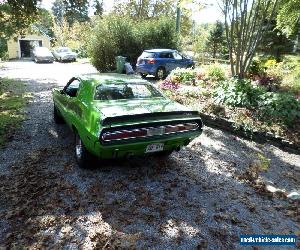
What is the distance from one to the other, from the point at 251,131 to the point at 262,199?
2.99 meters

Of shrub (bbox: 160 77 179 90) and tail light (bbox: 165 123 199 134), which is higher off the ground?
tail light (bbox: 165 123 199 134)

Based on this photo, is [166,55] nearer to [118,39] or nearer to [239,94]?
[118,39]

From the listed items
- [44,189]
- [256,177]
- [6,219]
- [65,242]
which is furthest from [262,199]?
[6,219]

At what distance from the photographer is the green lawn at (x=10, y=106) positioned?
807 centimetres

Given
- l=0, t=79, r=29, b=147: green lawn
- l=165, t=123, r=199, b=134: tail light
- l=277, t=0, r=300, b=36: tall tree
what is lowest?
l=0, t=79, r=29, b=147: green lawn

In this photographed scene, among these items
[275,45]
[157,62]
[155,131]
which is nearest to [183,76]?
[157,62]

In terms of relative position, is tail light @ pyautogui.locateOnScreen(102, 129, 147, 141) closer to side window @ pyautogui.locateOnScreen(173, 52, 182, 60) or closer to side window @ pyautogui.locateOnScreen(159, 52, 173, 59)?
side window @ pyautogui.locateOnScreen(159, 52, 173, 59)

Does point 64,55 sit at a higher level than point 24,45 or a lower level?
lower

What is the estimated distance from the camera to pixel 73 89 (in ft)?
21.4

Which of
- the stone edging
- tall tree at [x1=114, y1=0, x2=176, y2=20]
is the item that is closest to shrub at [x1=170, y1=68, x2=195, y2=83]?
the stone edging

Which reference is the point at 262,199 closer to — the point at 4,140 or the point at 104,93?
the point at 104,93

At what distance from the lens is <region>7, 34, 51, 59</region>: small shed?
3895cm

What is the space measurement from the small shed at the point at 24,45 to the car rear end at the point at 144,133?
38099 millimetres

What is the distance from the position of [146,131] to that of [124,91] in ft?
4.26
